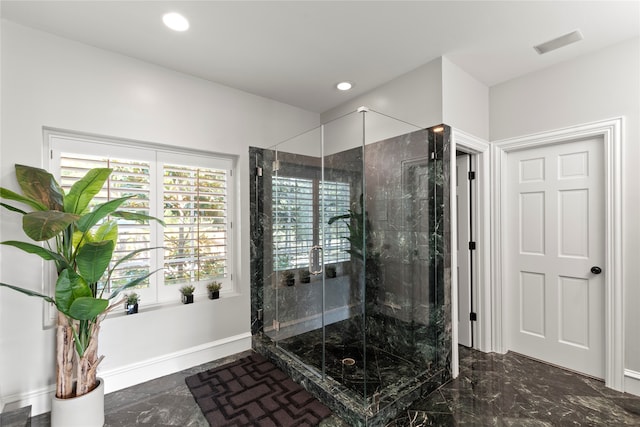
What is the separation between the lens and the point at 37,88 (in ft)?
6.86

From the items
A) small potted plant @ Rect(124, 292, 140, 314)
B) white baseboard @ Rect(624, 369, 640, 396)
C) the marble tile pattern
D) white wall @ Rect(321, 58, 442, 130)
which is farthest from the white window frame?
white baseboard @ Rect(624, 369, 640, 396)

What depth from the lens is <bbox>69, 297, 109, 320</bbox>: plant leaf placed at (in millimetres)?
1694

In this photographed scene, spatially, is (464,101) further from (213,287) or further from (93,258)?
(93,258)

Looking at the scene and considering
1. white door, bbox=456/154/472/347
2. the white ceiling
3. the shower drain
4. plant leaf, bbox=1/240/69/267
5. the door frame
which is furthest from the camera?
white door, bbox=456/154/472/347

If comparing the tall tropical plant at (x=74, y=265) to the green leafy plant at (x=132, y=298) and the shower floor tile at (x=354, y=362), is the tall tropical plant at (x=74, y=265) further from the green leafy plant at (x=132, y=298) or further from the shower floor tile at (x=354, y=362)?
the shower floor tile at (x=354, y=362)

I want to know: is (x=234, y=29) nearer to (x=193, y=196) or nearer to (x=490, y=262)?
(x=193, y=196)

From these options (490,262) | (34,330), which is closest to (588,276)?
(490,262)

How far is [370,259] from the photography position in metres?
2.26

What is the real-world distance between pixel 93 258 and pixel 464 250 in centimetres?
325

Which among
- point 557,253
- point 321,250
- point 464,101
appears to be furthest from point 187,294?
point 557,253

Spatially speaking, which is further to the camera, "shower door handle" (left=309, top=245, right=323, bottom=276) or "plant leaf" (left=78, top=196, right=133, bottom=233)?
"shower door handle" (left=309, top=245, right=323, bottom=276)

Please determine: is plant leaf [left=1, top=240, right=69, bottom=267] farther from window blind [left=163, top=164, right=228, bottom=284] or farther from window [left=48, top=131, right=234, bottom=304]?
window blind [left=163, top=164, right=228, bottom=284]

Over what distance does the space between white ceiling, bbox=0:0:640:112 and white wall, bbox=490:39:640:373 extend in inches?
4.8

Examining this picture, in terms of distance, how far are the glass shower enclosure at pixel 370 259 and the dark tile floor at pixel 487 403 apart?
18 centimetres
